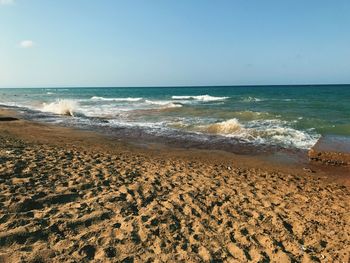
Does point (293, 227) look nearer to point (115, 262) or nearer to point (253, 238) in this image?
point (253, 238)

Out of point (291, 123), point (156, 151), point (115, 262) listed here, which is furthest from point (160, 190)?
point (291, 123)

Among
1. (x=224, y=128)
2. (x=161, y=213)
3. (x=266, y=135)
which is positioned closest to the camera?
(x=161, y=213)

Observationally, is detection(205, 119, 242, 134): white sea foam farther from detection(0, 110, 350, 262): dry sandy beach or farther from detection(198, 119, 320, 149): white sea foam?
detection(0, 110, 350, 262): dry sandy beach

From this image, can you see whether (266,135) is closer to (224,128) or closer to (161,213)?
(224,128)

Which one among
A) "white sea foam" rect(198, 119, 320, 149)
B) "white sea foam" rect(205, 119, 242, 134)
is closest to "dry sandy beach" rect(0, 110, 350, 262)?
"white sea foam" rect(198, 119, 320, 149)

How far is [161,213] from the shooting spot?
16.7 feet

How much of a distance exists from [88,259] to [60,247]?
17.6 inches

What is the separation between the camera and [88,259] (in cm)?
380

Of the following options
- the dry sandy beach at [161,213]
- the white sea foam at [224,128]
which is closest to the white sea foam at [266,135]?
the white sea foam at [224,128]

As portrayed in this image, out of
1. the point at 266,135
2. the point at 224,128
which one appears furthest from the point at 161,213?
the point at 224,128

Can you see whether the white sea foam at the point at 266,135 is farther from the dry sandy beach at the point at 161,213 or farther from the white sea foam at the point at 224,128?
the dry sandy beach at the point at 161,213

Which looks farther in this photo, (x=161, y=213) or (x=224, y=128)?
(x=224, y=128)

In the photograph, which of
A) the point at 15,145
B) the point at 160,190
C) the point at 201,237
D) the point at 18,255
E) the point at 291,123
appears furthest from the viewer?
the point at 291,123

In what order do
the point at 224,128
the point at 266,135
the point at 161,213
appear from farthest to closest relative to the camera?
the point at 224,128 → the point at 266,135 → the point at 161,213
